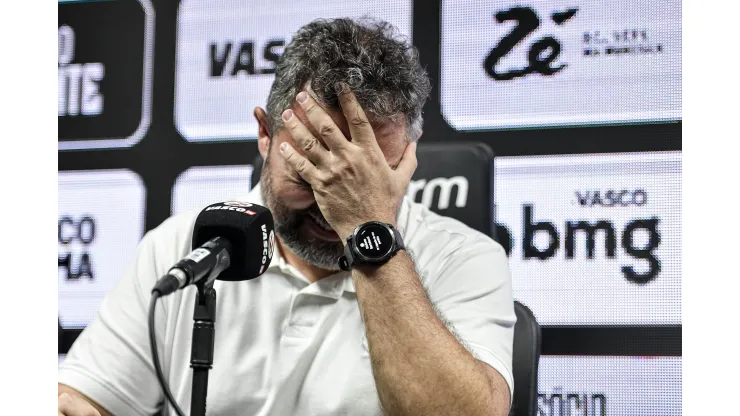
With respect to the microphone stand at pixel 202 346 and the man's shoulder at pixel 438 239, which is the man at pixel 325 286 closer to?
the man's shoulder at pixel 438 239

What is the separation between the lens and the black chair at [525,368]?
1.52m

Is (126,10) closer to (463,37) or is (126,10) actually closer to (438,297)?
(463,37)

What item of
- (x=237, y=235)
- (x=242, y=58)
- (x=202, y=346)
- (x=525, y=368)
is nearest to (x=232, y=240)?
(x=237, y=235)

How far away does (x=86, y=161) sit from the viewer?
230 cm

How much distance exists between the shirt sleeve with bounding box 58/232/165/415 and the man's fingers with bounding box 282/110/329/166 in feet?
1.37

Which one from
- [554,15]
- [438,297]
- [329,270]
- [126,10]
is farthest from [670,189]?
[126,10]

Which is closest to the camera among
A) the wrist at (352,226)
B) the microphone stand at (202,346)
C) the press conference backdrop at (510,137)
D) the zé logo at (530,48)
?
the microphone stand at (202,346)

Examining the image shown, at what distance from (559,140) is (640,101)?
213 millimetres

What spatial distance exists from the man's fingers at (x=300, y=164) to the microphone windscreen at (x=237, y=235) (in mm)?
390

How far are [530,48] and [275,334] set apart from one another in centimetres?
101

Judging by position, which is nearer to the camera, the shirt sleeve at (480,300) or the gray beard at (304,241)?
the shirt sleeve at (480,300)

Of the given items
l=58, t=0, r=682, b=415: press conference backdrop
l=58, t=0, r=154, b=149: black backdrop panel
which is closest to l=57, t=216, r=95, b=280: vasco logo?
l=58, t=0, r=682, b=415: press conference backdrop

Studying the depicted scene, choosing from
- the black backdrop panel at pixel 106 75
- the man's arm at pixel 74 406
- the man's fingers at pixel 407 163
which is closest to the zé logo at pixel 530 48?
the man's fingers at pixel 407 163
